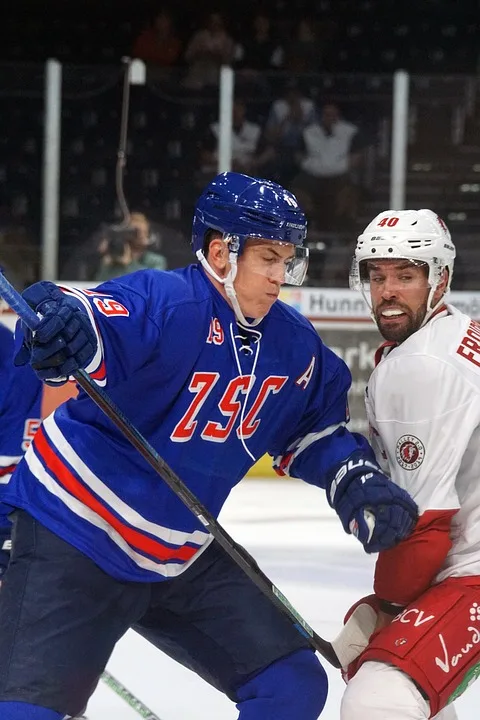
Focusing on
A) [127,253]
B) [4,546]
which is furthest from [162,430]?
[127,253]

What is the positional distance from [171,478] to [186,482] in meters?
0.11

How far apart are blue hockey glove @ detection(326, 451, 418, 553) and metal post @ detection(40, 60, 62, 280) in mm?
3968

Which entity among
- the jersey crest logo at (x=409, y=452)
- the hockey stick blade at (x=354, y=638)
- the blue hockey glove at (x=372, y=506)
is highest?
the jersey crest logo at (x=409, y=452)

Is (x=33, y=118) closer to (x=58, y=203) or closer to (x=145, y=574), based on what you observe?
(x=58, y=203)

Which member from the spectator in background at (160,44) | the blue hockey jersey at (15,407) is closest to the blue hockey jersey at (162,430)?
the blue hockey jersey at (15,407)

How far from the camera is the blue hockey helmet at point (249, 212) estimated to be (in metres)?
1.90

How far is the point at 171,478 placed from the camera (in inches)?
70.0

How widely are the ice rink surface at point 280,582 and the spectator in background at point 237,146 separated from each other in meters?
1.68

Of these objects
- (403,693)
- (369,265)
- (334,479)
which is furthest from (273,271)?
(403,693)

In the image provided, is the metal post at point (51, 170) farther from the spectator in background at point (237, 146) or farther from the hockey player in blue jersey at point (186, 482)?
the hockey player in blue jersey at point (186, 482)

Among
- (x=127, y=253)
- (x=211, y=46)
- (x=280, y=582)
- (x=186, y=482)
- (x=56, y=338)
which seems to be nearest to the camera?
(x=56, y=338)

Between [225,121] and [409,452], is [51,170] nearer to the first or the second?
[225,121]

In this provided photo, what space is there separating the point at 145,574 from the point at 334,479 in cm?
36

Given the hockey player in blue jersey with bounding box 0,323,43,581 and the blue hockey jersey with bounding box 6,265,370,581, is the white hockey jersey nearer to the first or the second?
the blue hockey jersey with bounding box 6,265,370,581
